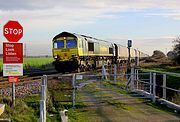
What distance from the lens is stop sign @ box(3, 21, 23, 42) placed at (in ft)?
34.5

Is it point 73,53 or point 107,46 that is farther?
point 107,46

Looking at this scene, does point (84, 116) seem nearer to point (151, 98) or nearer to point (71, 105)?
point (71, 105)

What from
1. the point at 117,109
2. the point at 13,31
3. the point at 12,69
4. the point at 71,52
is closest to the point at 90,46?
Answer: the point at 71,52

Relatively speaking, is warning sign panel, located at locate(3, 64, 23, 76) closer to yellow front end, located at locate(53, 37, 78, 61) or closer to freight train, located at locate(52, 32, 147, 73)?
freight train, located at locate(52, 32, 147, 73)

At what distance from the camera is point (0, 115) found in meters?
8.91

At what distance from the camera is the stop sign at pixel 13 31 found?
10523mm

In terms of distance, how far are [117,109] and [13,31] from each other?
4012 millimetres

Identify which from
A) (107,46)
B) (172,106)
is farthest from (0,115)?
(107,46)

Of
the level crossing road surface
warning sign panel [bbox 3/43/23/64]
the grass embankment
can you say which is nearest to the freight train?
the level crossing road surface

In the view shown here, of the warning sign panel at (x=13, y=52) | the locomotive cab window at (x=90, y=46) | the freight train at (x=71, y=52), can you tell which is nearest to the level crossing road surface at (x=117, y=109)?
the warning sign panel at (x=13, y=52)

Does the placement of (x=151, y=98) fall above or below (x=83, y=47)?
below

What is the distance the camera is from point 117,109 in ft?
39.1

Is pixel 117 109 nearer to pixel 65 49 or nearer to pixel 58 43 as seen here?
pixel 65 49

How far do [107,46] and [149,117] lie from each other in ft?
113
